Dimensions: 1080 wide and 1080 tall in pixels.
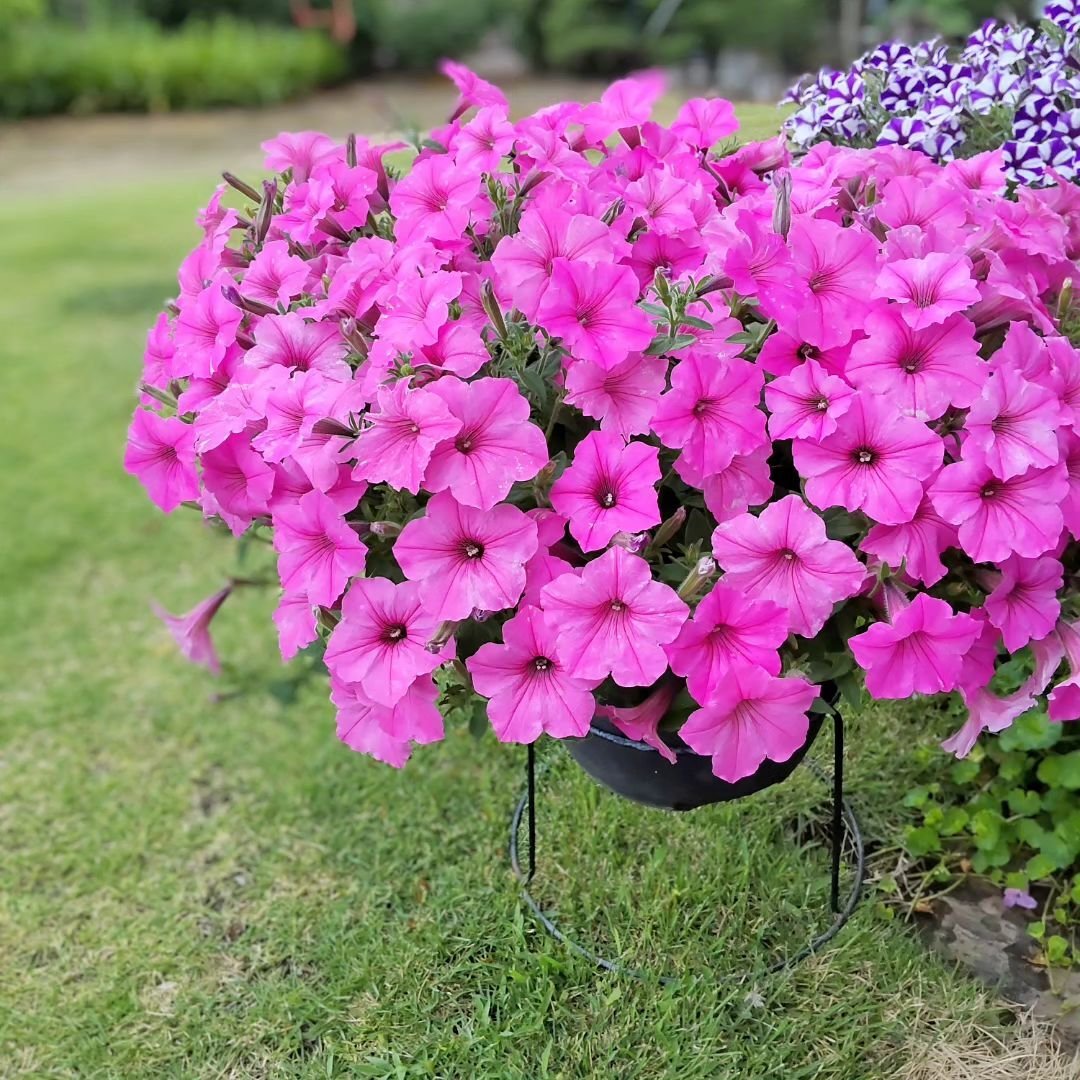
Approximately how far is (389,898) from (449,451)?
4.21 ft

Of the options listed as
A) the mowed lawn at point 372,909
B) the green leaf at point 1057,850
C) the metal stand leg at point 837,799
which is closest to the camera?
the metal stand leg at point 837,799

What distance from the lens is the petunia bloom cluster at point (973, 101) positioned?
1.74 m

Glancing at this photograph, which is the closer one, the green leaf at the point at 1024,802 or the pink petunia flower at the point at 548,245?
the pink petunia flower at the point at 548,245

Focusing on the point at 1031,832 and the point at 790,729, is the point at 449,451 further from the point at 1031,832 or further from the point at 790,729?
the point at 1031,832

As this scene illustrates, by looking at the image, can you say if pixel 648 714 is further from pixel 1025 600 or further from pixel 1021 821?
pixel 1021 821

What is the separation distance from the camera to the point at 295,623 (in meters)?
1.27

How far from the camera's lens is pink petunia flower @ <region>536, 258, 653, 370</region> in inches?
44.5

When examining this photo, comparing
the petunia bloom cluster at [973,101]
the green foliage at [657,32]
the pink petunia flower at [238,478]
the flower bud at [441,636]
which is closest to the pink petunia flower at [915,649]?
the flower bud at [441,636]

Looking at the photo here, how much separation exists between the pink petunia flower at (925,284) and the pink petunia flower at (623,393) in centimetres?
26

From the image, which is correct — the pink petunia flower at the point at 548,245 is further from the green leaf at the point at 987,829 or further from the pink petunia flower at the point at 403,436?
the green leaf at the point at 987,829

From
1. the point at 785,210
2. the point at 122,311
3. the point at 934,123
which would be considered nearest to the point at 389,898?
the point at 785,210

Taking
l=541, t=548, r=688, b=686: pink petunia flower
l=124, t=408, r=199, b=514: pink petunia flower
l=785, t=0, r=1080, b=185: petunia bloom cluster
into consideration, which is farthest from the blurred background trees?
l=541, t=548, r=688, b=686: pink petunia flower

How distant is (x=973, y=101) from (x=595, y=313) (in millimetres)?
1046

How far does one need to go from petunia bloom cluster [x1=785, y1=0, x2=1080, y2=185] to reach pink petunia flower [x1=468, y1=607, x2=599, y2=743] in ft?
3.60
